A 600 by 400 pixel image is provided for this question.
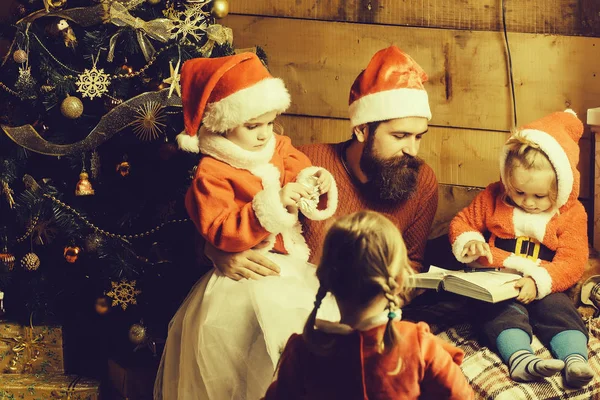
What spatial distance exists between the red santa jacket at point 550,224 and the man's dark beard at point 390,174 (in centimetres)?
23

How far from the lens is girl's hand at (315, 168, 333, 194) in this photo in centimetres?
245

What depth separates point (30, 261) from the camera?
2.81 m

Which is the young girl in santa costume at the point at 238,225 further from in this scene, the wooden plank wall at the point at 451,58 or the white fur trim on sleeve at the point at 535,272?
the wooden plank wall at the point at 451,58

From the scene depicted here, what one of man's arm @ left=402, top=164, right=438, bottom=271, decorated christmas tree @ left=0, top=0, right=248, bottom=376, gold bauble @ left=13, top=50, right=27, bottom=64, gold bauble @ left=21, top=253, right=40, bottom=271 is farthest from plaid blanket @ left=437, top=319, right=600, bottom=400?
gold bauble @ left=13, top=50, right=27, bottom=64

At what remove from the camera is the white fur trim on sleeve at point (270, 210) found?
2.25 metres

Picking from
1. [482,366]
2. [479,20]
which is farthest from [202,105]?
[479,20]

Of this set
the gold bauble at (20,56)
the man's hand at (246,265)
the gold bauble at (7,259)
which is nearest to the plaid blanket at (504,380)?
the man's hand at (246,265)

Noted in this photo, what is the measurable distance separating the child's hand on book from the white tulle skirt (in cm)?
50

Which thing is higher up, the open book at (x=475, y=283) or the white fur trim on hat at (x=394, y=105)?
the white fur trim on hat at (x=394, y=105)

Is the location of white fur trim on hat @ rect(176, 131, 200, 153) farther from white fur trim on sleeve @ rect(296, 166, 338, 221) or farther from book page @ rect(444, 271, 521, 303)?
book page @ rect(444, 271, 521, 303)

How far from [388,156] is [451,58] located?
732mm

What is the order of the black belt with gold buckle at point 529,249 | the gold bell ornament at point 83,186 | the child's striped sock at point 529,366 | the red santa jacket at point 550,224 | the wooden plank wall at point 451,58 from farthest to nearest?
1. the wooden plank wall at point 451,58
2. the gold bell ornament at point 83,186
3. the black belt with gold buckle at point 529,249
4. the red santa jacket at point 550,224
5. the child's striped sock at point 529,366

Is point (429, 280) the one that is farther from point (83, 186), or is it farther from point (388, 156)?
point (83, 186)

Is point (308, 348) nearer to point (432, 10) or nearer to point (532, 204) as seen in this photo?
point (532, 204)
